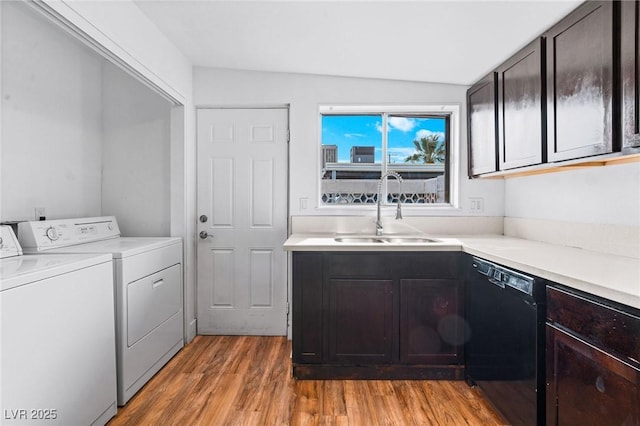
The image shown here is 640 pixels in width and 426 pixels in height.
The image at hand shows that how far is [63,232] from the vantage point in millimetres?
2264

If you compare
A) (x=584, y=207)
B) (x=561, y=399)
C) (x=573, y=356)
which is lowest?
(x=561, y=399)

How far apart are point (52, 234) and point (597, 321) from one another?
2.83m

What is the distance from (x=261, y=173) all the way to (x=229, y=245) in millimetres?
709

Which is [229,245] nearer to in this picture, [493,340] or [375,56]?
[375,56]

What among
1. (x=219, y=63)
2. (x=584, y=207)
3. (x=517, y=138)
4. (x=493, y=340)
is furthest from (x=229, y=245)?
(x=584, y=207)

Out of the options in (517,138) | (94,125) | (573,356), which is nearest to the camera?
(573,356)

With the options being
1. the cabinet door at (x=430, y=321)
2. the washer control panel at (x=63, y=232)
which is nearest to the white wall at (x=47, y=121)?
the washer control panel at (x=63, y=232)

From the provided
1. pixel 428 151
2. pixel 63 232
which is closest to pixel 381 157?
pixel 428 151

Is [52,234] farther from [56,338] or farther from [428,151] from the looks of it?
[428,151]

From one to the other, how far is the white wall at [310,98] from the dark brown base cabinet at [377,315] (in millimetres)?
802

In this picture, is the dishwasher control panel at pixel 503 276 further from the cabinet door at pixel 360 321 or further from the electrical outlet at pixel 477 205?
the electrical outlet at pixel 477 205

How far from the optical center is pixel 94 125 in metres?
2.87

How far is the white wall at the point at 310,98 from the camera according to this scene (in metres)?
2.98

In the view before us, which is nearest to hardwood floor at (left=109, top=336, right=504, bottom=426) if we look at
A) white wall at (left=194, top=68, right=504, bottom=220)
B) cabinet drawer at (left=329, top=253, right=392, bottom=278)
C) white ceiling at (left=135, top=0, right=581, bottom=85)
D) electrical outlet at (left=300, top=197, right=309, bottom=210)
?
cabinet drawer at (left=329, top=253, right=392, bottom=278)
